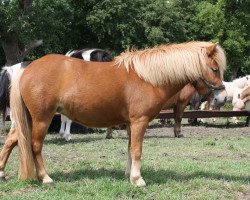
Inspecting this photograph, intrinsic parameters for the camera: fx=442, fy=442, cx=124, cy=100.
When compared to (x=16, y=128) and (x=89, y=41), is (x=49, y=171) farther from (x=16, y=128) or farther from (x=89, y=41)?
(x=89, y=41)

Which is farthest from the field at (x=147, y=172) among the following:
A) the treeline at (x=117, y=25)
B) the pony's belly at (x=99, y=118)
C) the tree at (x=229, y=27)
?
the tree at (x=229, y=27)

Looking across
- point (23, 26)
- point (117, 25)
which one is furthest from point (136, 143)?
point (117, 25)

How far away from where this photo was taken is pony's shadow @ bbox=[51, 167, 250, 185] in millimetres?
6195

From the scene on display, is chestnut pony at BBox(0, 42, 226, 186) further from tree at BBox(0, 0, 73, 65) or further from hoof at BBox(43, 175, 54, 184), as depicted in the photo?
tree at BBox(0, 0, 73, 65)

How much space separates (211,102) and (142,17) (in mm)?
19954

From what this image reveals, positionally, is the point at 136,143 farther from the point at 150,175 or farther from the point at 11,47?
the point at 11,47

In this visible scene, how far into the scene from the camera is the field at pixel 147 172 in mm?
5453

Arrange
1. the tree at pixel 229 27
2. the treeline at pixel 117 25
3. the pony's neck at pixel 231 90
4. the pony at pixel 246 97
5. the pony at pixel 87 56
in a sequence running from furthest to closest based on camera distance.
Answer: the tree at pixel 229 27, the treeline at pixel 117 25, the pony's neck at pixel 231 90, the pony at pixel 246 97, the pony at pixel 87 56

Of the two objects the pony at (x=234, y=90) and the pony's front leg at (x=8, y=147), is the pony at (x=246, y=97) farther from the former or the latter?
the pony's front leg at (x=8, y=147)

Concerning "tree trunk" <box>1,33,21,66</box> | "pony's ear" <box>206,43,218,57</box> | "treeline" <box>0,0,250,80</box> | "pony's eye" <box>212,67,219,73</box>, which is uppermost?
"treeline" <box>0,0,250,80</box>

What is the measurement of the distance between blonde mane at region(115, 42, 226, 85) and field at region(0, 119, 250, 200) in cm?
143

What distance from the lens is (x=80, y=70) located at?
600 centimetres

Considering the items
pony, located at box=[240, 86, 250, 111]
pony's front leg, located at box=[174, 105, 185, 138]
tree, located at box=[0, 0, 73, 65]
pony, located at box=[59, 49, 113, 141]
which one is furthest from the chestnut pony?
tree, located at box=[0, 0, 73, 65]

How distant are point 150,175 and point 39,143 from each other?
171 centimetres
